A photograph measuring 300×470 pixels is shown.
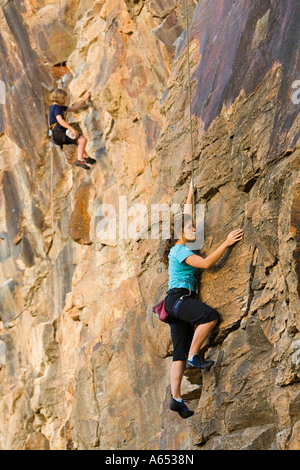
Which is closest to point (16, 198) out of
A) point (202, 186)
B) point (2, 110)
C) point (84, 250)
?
point (2, 110)

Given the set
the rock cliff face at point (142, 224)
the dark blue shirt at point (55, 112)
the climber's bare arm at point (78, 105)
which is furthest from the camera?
the climber's bare arm at point (78, 105)

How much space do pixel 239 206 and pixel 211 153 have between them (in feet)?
3.12

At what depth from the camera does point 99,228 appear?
1387 centimetres

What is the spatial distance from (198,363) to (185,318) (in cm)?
50

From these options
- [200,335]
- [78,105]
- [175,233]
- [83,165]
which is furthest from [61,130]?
[200,335]

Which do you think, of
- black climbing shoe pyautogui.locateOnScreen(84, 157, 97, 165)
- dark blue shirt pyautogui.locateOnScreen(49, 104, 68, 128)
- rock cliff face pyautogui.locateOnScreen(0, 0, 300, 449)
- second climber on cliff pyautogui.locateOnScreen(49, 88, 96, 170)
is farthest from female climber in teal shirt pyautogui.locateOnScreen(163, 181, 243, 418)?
dark blue shirt pyautogui.locateOnScreen(49, 104, 68, 128)

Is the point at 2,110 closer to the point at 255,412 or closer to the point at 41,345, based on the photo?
the point at 41,345

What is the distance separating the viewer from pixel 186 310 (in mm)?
8258

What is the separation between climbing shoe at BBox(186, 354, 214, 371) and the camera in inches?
320

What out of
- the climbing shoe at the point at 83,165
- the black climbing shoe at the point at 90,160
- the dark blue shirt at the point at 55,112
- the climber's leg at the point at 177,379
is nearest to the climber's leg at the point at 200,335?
the climber's leg at the point at 177,379

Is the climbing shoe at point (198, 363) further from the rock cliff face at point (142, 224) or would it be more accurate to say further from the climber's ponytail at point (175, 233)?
the climber's ponytail at point (175, 233)

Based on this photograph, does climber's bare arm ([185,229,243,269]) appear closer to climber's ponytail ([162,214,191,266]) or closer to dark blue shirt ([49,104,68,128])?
climber's ponytail ([162,214,191,266])

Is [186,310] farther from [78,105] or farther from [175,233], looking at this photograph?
[78,105]

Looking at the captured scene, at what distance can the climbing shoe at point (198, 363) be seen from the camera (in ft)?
26.7
